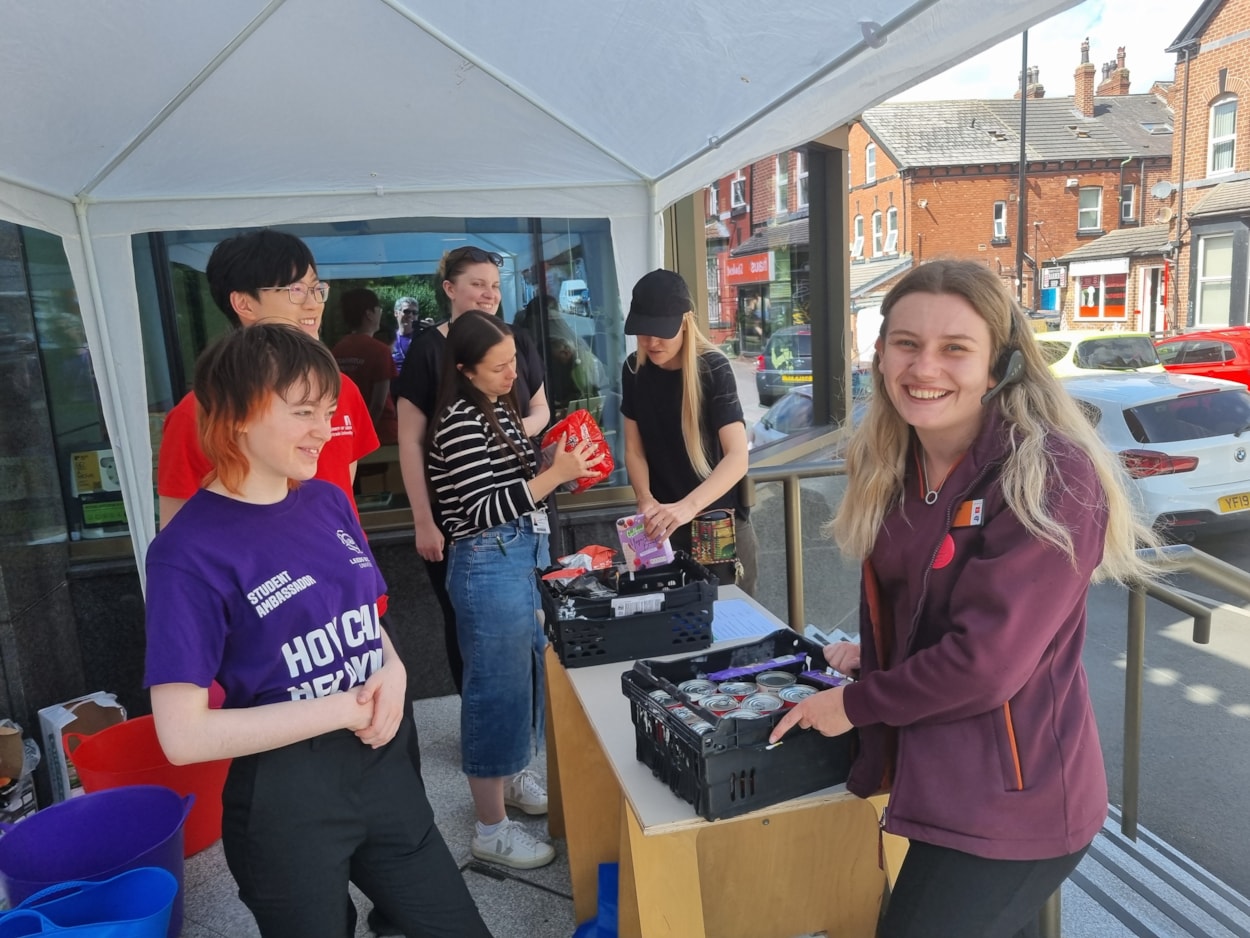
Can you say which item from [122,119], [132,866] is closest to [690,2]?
[122,119]

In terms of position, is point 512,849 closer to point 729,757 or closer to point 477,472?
point 477,472

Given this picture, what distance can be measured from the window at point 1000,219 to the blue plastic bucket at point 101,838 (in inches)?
1494

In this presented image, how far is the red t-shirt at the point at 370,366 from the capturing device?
407 centimetres

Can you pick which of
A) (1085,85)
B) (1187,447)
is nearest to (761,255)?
(1187,447)

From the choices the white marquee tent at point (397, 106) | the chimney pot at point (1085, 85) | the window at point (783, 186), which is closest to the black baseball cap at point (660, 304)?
the white marquee tent at point (397, 106)

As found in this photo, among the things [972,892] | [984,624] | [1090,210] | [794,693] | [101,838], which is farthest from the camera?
[1090,210]

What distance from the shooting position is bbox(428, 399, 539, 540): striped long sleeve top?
2273 mm

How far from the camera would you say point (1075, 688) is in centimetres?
131

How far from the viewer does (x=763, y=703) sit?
4.76 ft

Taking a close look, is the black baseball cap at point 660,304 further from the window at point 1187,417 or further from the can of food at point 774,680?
the window at point 1187,417

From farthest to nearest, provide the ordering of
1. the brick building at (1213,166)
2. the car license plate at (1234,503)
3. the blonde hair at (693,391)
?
the brick building at (1213,166) → the car license plate at (1234,503) → the blonde hair at (693,391)

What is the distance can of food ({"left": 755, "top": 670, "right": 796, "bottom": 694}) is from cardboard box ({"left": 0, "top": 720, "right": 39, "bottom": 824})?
2467mm

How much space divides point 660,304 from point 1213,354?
1326 cm

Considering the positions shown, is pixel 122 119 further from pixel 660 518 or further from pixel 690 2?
pixel 660 518
